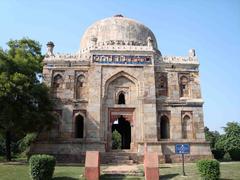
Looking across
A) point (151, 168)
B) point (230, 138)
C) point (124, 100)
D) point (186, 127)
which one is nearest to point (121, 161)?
point (124, 100)

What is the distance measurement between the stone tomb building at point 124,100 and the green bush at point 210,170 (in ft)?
25.9

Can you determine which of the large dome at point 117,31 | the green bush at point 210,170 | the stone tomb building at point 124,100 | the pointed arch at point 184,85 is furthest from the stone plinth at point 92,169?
the large dome at point 117,31

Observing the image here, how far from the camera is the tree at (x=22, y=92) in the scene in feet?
53.4

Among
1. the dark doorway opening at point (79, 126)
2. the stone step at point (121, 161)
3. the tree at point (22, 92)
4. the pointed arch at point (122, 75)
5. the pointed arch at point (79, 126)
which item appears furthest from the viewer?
the pointed arch at point (122, 75)

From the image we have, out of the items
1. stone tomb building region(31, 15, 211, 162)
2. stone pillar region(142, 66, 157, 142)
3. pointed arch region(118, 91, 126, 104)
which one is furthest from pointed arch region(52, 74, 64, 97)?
stone pillar region(142, 66, 157, 142)

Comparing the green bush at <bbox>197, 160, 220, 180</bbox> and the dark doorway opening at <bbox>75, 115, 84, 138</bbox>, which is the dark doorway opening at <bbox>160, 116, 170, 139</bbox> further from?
the green bush at <bbox>197, 160, 220, 180</bbox>

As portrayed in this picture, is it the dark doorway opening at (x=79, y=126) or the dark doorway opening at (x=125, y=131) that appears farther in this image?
the dark doorway opening at (x=125, y=131)

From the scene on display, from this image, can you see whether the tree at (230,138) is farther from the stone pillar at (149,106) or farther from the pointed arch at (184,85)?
the stone pillar at (149,106)

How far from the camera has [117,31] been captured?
23641 millimetres

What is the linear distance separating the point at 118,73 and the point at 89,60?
2.38m

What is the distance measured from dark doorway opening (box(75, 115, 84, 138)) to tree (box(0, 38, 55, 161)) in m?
2.06

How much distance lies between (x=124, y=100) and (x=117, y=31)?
6.32m

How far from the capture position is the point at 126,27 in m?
24.0

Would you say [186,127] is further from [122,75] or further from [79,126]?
[79,126]
